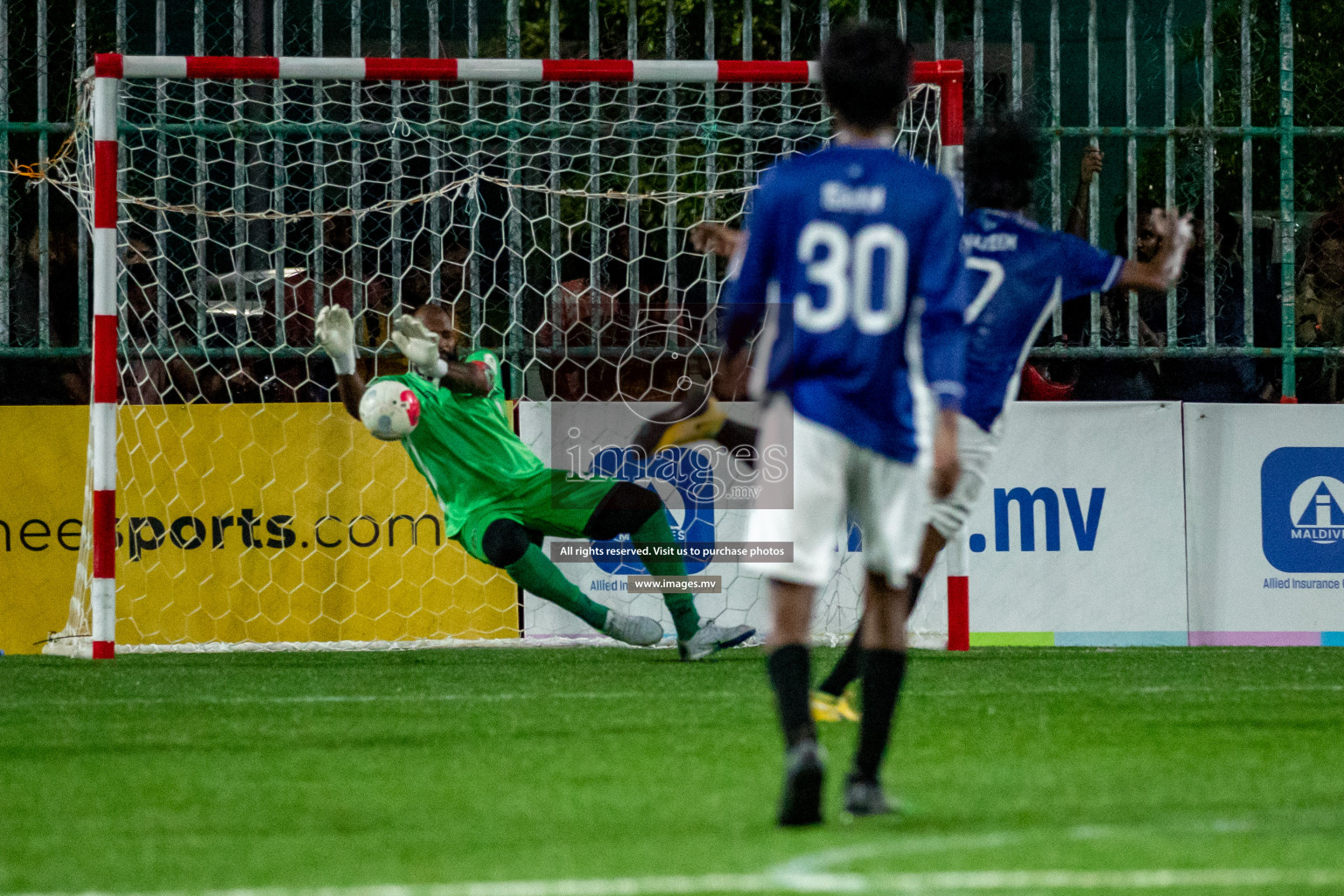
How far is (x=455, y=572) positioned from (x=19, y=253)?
2.87 m

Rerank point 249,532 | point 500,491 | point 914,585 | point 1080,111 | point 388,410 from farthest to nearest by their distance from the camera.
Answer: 1. point 1080,111
2. point 249,532
3. point 500,491
4. point 388,410
5. point 914,585

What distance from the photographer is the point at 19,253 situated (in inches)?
388

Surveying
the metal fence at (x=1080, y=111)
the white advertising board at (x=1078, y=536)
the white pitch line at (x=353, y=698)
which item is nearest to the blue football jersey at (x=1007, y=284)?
the white pitch line at (x=353, y=698)

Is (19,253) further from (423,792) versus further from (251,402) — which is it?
(423,792)

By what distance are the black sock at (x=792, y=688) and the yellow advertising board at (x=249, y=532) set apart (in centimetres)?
577

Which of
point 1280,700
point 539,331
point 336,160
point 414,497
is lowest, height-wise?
point 1280,700

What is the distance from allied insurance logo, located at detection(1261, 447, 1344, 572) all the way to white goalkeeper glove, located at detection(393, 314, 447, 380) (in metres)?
4.20

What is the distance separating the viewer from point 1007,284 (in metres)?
6.21

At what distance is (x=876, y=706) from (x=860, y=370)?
69 cm

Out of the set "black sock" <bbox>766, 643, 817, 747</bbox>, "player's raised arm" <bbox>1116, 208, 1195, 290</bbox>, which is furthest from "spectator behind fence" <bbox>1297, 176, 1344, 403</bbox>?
"black sock" <bbox>766, 643, 817, 747</bbox>

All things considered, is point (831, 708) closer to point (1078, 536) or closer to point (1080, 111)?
point (1078, 536)

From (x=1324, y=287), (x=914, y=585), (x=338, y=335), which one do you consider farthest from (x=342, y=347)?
(x=1324, y=287)

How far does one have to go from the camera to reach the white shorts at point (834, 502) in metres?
3.78

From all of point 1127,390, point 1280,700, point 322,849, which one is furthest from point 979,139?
point 1127,390
